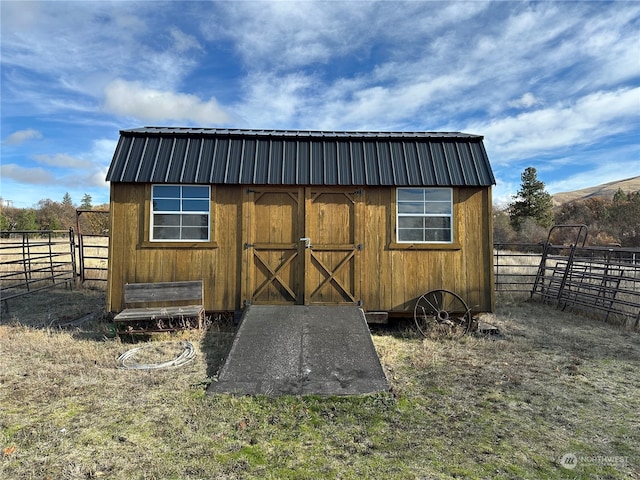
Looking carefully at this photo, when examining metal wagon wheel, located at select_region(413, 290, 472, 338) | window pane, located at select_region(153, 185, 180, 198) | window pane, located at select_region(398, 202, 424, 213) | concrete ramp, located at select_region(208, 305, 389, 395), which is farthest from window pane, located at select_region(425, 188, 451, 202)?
window pane, located at select_region(153, 185, 180, 198)

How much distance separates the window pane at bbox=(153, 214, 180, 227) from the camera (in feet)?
23.1

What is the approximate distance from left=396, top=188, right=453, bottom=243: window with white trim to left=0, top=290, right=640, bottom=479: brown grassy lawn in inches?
92.6

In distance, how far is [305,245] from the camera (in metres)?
7.18

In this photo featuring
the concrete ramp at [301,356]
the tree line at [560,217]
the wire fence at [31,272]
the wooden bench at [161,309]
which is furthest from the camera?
the tree line at [560,217]

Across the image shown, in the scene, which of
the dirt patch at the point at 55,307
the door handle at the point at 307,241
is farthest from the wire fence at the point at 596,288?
the dirt patch at the point at 55,307

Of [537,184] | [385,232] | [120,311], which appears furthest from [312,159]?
[537,184]

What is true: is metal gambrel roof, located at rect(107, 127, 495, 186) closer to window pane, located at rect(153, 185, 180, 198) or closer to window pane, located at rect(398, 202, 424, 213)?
window pane, located at rect(153, 185, 180, 198)

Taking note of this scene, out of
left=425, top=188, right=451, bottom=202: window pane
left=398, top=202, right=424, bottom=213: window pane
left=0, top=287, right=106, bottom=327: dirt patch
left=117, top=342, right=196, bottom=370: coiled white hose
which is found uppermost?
left=425, top=188, right=451, bottom=202: window pane

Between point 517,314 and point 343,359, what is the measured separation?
639cm

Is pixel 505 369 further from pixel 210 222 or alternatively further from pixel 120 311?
pixel 120 311

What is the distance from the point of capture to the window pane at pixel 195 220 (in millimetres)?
7094

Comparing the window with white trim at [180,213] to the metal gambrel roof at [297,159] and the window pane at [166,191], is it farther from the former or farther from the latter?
the metal gambrel roof at [297,159]

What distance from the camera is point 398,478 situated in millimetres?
2896

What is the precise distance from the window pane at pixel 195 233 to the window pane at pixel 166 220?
0.71ft
